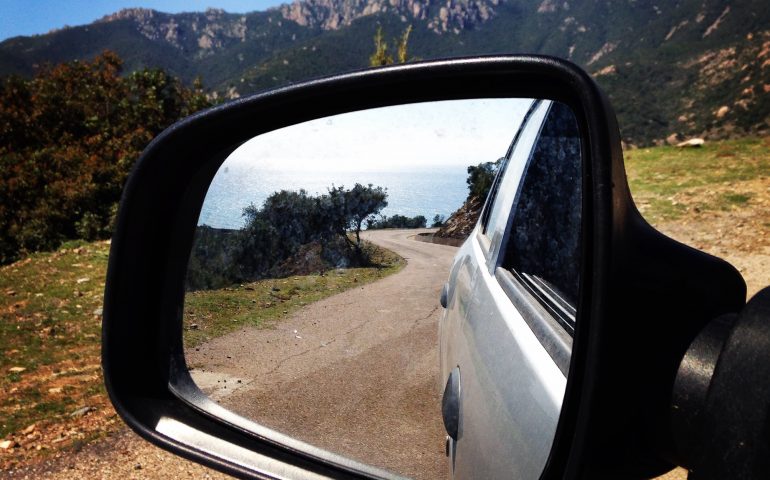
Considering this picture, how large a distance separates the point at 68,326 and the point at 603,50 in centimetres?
13814

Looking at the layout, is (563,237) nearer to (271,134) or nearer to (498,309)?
(498,309)

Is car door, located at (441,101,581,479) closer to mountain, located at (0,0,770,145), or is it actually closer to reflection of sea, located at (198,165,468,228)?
reflection of sea, located at (198,165,468,228)

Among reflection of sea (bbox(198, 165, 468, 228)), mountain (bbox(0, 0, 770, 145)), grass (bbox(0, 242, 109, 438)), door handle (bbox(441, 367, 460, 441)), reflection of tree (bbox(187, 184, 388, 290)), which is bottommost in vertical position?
grass (bbox(0, 242, 109, 438))

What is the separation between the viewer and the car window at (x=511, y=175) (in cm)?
118

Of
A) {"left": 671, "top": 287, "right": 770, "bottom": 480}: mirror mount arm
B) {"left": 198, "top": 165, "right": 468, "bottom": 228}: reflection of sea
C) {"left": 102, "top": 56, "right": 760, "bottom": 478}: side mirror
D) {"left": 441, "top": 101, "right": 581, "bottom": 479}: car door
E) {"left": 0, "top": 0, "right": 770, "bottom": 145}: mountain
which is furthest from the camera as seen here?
{"left": 0, "top": 0, "right": 770, "bottom": 145}: mountain

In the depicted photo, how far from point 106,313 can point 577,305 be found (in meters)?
1.22

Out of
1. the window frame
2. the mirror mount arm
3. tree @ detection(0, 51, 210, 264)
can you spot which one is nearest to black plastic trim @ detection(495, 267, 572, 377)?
the window frame

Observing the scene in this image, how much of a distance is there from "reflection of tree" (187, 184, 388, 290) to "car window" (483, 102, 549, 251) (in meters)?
0.27

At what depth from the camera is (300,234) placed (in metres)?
1.21

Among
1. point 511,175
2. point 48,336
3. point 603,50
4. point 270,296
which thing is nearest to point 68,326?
point 48,336

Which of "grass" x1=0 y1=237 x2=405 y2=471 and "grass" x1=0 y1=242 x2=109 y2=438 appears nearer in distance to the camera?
"grass" x1=0 y1=237 x2=405 y2=471

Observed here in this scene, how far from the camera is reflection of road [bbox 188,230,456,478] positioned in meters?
1.12

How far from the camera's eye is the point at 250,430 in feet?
4.42

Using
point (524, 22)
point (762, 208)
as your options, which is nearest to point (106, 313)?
point (762, 208)
